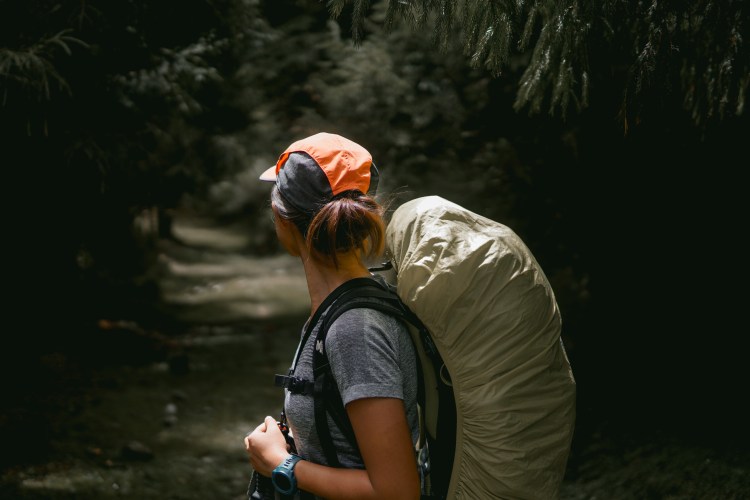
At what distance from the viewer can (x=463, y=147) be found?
21.1ft

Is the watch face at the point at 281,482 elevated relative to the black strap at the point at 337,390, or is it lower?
lower

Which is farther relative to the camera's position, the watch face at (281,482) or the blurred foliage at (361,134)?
the blurred foliage at (361,134)

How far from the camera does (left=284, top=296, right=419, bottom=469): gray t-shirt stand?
160cm

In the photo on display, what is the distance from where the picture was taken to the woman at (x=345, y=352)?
5.23 ft

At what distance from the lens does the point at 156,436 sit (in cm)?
607

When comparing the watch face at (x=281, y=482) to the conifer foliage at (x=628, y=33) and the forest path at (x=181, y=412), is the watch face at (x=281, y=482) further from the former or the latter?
the forest path at (x=181, y=412)

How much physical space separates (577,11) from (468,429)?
66.2 inches

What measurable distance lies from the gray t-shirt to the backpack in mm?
29

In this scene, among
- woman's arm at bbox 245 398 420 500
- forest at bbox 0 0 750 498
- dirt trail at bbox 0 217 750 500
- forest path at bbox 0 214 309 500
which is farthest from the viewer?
forest path at bbox 0 214 309 500

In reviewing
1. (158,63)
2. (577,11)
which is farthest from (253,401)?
(577,11)

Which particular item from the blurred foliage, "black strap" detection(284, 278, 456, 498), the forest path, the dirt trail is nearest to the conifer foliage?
the blurred foliage

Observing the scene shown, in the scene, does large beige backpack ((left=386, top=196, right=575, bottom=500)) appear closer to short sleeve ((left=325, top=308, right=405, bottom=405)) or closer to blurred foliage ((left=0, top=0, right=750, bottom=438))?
short sleeve ((left=325, top=308, right=405, bottom=405))

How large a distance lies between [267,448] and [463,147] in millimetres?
4892

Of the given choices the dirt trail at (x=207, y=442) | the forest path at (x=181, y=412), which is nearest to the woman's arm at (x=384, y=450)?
the dirt trail at (x=207, y=442)
